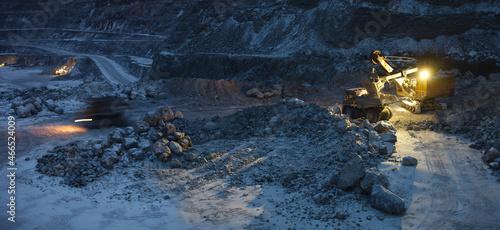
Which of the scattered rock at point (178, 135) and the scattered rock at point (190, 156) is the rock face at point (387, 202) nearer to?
the scattered rock at point (190, 156)

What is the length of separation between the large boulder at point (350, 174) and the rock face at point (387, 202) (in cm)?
68

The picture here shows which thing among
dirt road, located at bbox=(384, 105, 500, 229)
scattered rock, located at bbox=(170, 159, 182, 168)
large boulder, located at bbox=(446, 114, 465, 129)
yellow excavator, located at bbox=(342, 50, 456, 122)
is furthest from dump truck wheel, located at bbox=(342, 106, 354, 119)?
scattered rock, located at bbox=(170, 159, 182, 168)

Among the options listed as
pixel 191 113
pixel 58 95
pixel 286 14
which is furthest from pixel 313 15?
pixel 58 95

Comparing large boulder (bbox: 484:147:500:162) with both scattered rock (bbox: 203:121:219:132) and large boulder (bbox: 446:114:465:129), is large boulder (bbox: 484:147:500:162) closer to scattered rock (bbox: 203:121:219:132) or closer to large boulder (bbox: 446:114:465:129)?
large boulder (bbox: 446:114:465:129)

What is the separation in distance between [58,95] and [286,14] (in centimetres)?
1625

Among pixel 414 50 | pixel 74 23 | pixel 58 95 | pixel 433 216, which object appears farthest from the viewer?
pixel 74 23

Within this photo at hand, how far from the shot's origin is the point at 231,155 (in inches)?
429

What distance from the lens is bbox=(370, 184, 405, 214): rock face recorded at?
7473mm

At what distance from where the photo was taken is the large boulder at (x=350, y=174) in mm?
8312

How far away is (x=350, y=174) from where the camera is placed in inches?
330

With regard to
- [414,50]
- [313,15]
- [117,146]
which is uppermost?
[313,15]

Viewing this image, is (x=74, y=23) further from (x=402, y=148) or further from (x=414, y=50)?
(x=402, y=148)

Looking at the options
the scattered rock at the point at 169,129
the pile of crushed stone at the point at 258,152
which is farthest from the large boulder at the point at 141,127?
the scattered rock at the point at 169,129

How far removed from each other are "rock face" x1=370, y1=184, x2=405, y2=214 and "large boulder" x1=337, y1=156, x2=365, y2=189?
2.22ft
